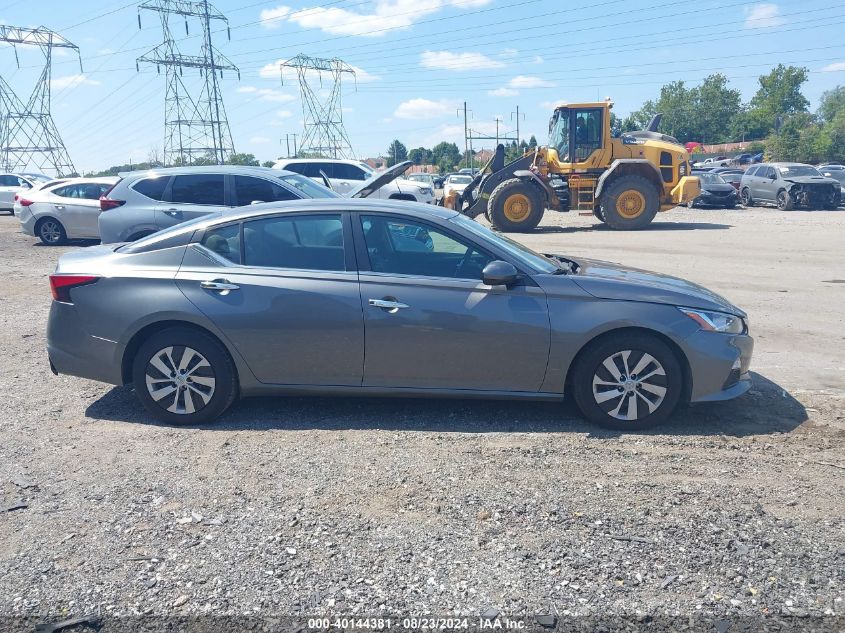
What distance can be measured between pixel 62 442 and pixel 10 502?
0.88 metres

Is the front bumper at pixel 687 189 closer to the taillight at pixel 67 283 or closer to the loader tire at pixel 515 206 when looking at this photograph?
the loader tire at pixel 515 206

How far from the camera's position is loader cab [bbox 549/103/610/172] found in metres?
20.7

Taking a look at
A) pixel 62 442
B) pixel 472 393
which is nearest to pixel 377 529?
pixel 472 393

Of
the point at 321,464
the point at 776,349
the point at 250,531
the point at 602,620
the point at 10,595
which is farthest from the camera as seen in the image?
the point at 776,349

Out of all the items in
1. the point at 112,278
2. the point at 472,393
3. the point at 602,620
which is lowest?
the point at 602,620

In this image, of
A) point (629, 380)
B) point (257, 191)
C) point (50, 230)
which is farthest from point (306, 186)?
point (50, 230)

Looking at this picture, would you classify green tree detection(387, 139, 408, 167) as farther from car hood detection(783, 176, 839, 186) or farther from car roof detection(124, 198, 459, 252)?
car roof detection(124, 198, 459, 252)

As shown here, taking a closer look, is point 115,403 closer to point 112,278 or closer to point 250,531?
point 112,278

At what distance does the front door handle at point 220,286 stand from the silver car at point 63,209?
42.6ft

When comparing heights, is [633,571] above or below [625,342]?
below

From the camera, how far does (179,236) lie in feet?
18.0

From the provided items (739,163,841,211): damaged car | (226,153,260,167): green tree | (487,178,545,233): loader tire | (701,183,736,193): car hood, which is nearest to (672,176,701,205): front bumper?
(487,178,545,233): loader tire

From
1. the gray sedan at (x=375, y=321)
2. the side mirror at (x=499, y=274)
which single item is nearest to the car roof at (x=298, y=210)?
the gray sedan at (x=375, y=321)

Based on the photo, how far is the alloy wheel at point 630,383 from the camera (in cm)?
500
